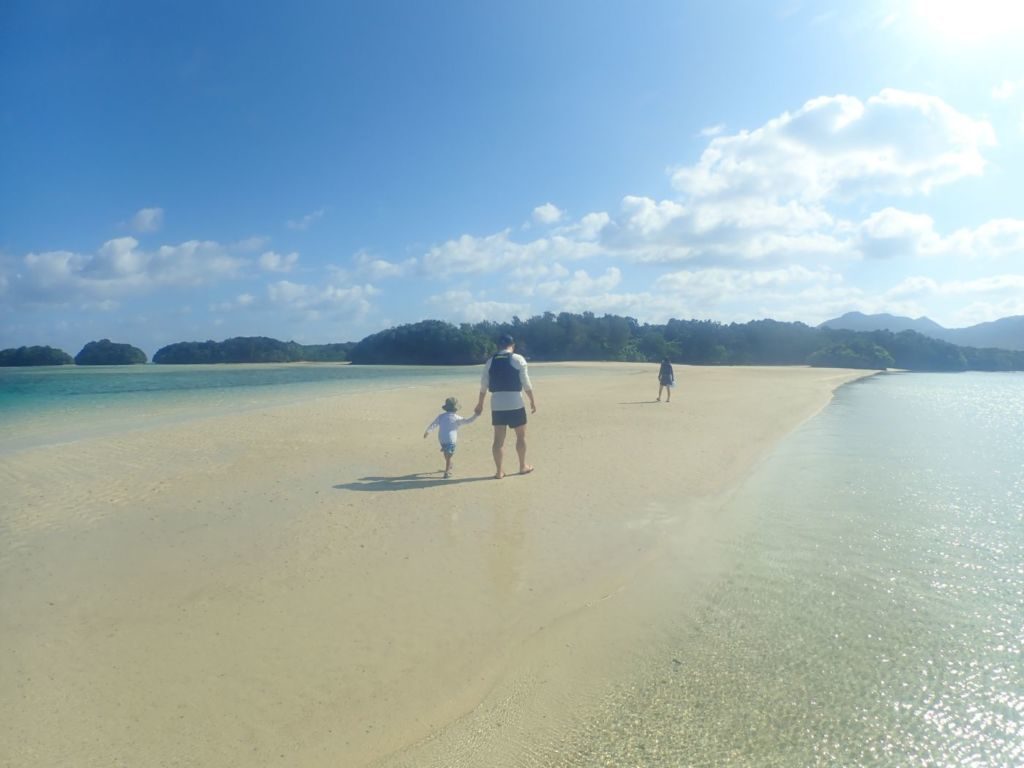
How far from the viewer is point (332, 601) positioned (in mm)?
4914

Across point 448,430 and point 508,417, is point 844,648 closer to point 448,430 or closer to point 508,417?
point 508,417

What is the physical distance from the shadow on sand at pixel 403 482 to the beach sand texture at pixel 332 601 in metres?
0.06

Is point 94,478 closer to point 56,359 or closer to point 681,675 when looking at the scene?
point 681,675

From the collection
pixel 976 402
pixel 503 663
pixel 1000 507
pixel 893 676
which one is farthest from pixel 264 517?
pixel 976 402

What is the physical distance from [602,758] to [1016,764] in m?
1.93

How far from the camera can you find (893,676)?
148 inches

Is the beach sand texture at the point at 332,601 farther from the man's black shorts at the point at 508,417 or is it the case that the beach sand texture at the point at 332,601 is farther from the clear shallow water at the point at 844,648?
the man's black shorts at the point at 508,417

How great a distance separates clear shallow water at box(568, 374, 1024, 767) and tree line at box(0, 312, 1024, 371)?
254 feet

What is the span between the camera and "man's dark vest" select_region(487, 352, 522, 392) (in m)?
9.01

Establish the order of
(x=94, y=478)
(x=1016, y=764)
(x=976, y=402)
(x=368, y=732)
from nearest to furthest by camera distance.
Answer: (x=1016, y=764), (x=368, y=732), (x=94, y=478), (x=976, y=402)

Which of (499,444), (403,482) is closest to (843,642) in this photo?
(499,444)

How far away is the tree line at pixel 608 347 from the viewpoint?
85.1 metres

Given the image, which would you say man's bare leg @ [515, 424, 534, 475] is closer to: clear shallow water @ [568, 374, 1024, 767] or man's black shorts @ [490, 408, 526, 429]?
man's black shorts @ [490, 408, 526, 429]

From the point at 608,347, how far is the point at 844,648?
306 ft
